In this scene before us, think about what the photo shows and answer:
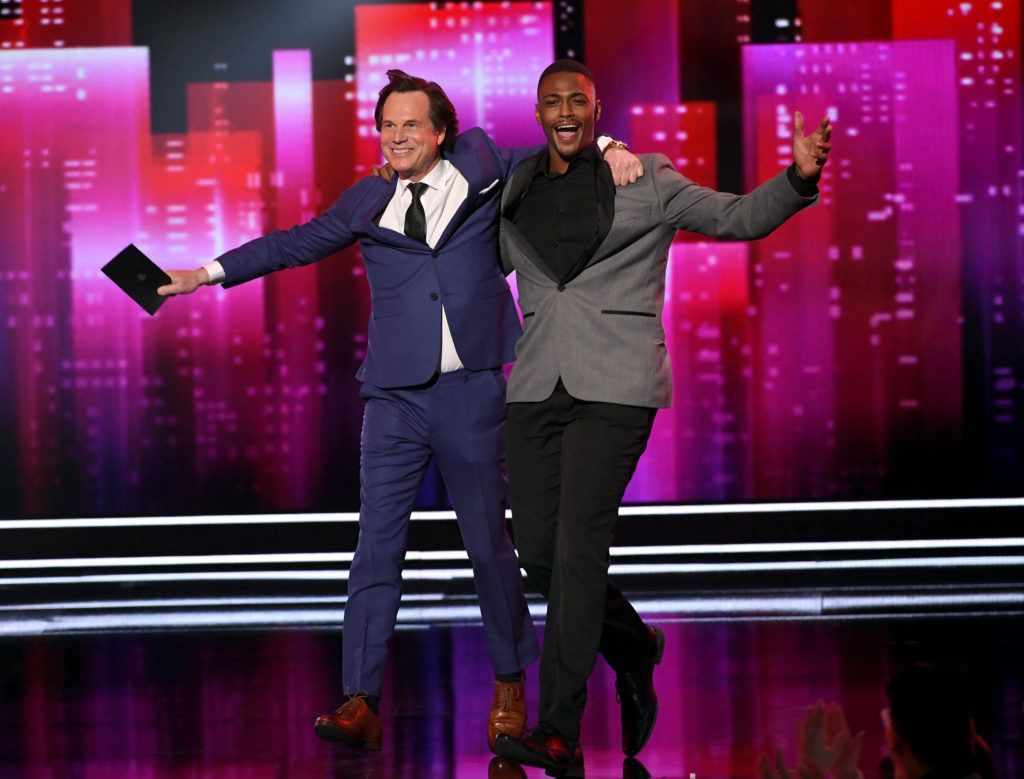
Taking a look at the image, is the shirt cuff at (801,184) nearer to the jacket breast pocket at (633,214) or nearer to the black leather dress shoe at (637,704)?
the jacket breast pocket at (633,214)

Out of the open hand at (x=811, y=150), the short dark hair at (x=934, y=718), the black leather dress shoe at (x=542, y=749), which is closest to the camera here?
the short dark hair at (x=934, y=718)

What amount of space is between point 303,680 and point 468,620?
0.91m

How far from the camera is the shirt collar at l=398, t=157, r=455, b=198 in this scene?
10.9 ft

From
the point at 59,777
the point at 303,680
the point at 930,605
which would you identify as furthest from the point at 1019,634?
the point at 59,777

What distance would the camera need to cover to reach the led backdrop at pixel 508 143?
5.41 metres

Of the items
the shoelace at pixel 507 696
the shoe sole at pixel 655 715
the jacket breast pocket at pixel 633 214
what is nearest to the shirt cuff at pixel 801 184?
the jacket breast pocket at pixel 633 214

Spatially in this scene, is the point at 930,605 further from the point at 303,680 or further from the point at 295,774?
the point at 295,774

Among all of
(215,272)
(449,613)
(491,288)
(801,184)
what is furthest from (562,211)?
(449,613)

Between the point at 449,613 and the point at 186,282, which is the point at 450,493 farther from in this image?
the point at 449,613

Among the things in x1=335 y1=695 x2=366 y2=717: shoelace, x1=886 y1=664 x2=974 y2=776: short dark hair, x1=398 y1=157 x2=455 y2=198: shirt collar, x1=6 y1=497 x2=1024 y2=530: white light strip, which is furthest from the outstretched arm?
x1=6 y1=497 x2=1024 y2=530: white light strip

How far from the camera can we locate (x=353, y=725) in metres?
3.17

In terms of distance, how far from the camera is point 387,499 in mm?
3316

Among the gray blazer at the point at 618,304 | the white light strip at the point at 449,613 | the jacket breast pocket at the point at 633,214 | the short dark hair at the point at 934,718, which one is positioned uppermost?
the jacket breast pocket at the point at 633,214

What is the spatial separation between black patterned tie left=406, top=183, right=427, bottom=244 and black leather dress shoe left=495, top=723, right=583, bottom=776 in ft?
3.41
